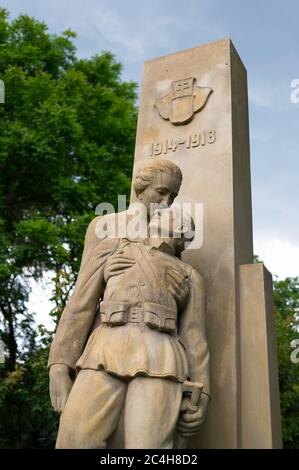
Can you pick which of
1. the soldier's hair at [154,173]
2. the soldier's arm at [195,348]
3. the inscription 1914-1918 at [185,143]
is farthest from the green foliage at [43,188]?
the soldier's arm at [195,348]

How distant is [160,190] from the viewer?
5207 mm

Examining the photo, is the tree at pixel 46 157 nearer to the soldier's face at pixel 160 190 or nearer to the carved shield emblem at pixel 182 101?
the carved shield emblem at pixel 182 101

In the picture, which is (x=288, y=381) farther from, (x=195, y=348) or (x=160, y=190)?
(x=195, y=348)

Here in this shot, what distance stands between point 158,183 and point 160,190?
0.06 metres

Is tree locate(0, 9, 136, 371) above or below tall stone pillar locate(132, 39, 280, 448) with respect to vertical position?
above

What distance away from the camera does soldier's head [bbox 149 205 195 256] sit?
4.89 m

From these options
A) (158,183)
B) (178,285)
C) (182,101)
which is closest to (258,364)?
(178,285)

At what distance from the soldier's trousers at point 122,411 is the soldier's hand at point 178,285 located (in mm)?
692

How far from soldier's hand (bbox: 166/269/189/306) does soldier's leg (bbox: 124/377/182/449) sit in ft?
2.28

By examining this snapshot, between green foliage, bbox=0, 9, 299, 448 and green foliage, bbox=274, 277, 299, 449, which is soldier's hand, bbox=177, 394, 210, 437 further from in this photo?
green foliage, bbox=274, 277, 299, 449

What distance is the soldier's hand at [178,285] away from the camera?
4.68 meters

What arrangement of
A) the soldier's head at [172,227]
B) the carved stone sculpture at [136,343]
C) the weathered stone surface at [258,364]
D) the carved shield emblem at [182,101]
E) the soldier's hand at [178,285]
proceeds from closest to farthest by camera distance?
the carved stone sculpture at [136,343]
the soldier's hand at [178,285]
the soldier's head at [172,227]
the weathered stone surface at [258,364]
the carved shield emblem at [182,101]

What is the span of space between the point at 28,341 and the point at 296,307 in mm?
8839

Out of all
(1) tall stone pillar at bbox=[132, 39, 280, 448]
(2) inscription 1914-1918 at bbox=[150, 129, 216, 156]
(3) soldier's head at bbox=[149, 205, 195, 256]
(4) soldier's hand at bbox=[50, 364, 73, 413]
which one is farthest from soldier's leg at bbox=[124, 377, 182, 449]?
(2) inscription 1914-1918 at bbox=[150, 129, 216, 156]
